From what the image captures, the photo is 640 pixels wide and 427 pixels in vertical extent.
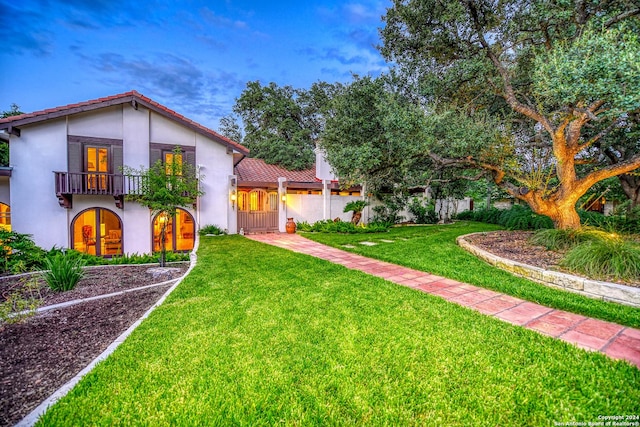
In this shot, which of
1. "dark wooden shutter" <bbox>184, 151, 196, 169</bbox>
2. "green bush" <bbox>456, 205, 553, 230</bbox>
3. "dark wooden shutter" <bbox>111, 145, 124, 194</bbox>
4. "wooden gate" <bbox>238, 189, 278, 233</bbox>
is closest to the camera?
"dark wooden shutter" <bbox>111, 145, 124, 194</bbox>

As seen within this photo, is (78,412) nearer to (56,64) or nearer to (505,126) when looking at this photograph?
(505,126)

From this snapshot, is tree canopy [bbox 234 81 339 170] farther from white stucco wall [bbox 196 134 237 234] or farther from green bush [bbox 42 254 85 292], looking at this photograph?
green bush [bbox 42 254 85 292]

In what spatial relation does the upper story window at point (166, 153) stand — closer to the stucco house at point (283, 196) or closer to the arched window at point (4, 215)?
the stucco house at point (283, 196)

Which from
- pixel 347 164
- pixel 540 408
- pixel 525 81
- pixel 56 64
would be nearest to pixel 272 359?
pixel 540 408

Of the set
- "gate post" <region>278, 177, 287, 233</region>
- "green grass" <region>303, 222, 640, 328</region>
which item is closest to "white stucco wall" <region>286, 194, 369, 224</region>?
"gate post" <region>278, 177, 287, 233</region>

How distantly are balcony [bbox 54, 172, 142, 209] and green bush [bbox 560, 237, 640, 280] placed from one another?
464 inches

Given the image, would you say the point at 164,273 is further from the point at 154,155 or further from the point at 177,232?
the point at 154,155

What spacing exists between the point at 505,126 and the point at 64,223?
15095 millimetres

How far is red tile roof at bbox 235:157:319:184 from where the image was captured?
14789mm

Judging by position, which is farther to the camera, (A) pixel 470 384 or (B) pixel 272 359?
(B) pixel 272 359

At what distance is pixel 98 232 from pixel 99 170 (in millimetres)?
2325

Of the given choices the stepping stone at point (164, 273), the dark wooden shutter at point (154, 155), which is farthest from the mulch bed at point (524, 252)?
the dark wooden shutter at point (154, 155)

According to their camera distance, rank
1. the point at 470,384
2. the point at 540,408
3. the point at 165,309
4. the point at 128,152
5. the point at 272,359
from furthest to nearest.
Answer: the point at 128,152 < the point at 165,309 < the point at 272,359 < the point at 470,384 < the point at 540,408

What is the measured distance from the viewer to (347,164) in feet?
30.5
